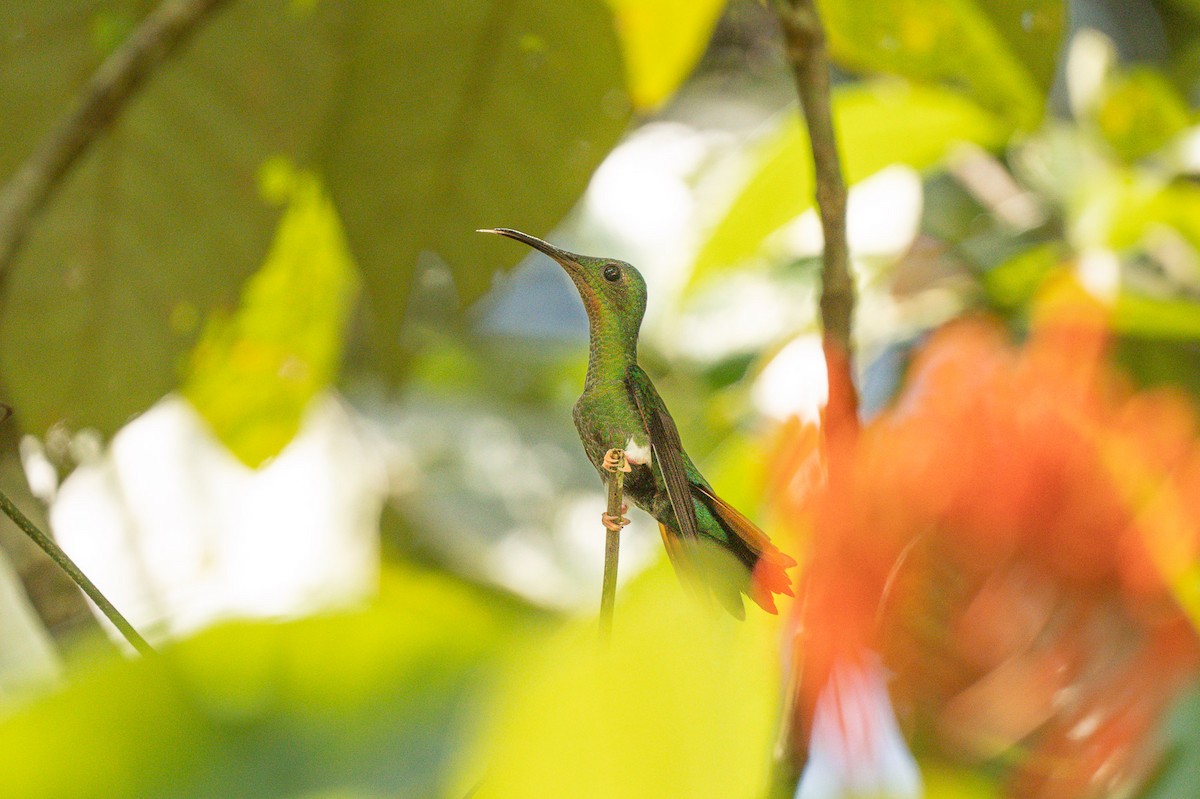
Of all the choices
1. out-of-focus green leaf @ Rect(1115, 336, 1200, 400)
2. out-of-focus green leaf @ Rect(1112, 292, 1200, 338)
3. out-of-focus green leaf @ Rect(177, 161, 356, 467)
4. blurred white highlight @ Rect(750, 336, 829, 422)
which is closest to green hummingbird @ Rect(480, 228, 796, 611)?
out-of-focus green leaf @ Rect(177, 161, 356, 467)

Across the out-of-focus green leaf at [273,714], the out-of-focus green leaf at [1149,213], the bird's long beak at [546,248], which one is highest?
the bird's long beak at [546,248]

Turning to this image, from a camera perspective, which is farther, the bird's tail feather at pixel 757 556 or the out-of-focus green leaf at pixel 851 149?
the out-of-focus green leaf at pixel 851 149

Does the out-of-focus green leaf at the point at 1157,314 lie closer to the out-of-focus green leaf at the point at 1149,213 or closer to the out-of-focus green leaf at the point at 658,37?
the out-of-focus green leaf at the point at 1149,213

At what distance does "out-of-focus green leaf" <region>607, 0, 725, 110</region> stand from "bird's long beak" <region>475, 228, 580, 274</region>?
0.64 ft

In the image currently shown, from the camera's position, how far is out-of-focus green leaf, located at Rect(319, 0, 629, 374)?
0.82 feet

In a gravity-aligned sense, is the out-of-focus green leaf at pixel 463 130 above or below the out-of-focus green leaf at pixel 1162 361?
above

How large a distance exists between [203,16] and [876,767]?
0.99 ft

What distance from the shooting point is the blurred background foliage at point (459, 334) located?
0.30 feet

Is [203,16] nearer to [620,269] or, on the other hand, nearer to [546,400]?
[620,269]

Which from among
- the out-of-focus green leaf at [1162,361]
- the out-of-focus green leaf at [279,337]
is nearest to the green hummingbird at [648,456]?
the out-of-focus green leaf at [279,337]

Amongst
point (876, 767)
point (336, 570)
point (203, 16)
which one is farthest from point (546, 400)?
point (876, 767)

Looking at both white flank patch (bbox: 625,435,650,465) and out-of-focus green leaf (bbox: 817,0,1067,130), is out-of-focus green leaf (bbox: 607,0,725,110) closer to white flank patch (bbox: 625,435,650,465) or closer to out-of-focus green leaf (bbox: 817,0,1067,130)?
out-of-focus green leaf (bbox: 817,0,1067,130)

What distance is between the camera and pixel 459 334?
0.79m

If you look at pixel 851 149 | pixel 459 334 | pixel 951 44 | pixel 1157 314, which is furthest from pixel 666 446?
pixel 459 334
